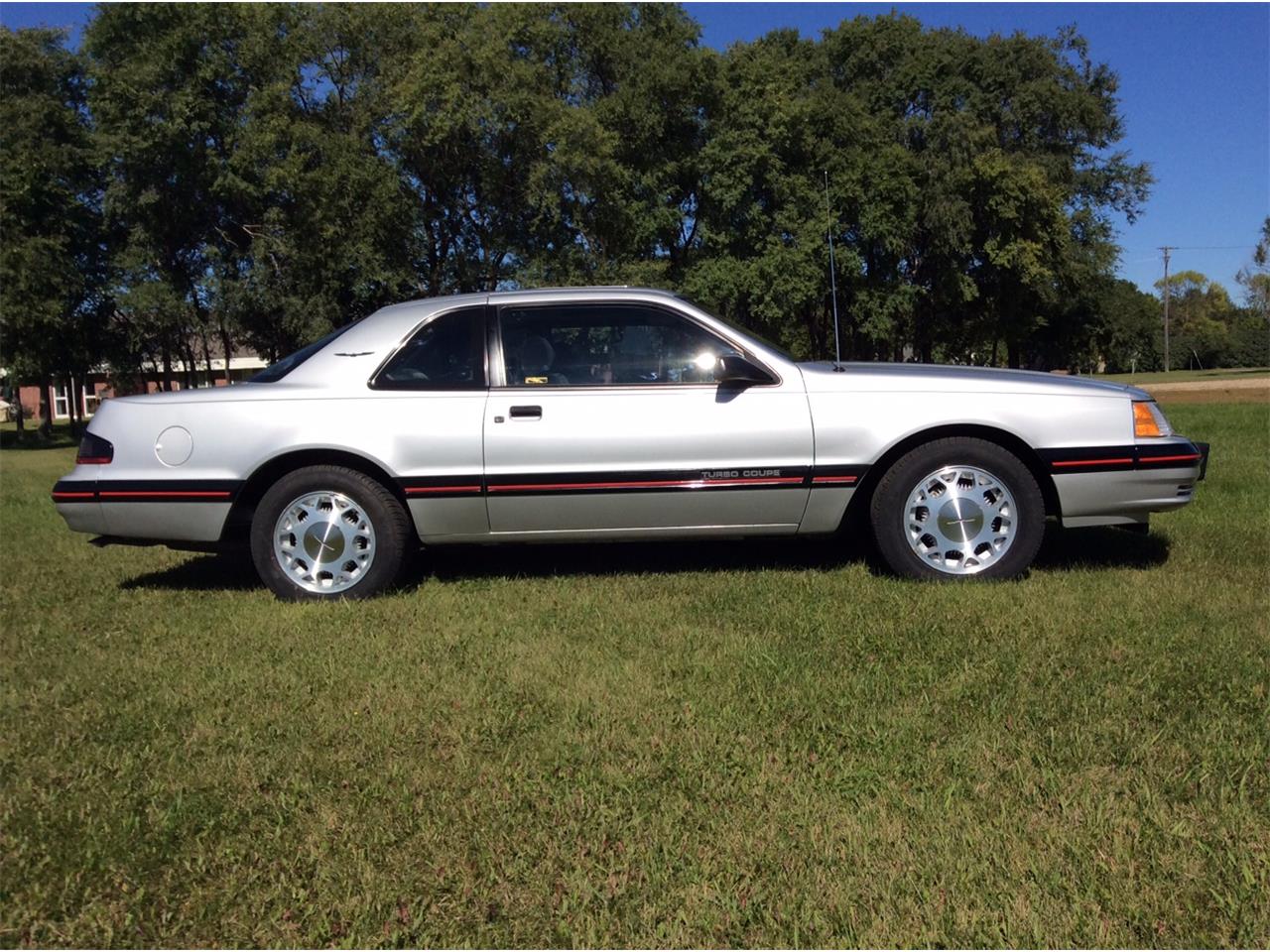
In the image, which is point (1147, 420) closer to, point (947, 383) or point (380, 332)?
point (947, 383)

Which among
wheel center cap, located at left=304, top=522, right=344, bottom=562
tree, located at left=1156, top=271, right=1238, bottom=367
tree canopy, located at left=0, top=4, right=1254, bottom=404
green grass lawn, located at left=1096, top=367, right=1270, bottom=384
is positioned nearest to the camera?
wheel center cap, located at left=304, top=522, right=344, bottom=562

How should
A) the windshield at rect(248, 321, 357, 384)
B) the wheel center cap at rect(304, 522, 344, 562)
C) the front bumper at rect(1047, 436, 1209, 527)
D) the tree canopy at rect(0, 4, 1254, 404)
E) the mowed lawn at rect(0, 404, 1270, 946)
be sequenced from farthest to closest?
the tree canopy at rect(0, 4, 1254, 404)
the windshield at rect(248, 321, 357, 384)
the wheel center cap at rect(304, 522, 344, 562)
the front bumper at rect(1047, 436, 1209, 527)
the mowed lawn at rect(0, 404, 1270, 946)

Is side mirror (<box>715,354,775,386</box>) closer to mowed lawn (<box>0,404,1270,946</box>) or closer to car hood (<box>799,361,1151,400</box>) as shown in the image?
car hood (<box>799,361,1151,400</box>)

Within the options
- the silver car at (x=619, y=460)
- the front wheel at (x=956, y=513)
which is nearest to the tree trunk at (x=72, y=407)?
the silver car at (x=619, y=460)

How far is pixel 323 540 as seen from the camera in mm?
5012

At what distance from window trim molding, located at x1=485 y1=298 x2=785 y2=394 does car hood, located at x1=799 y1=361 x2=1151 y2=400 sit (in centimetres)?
25

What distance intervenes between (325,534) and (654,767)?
8.91 ft

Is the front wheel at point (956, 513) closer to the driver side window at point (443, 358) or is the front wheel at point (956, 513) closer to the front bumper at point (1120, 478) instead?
the front bumper at point (1120, 478)

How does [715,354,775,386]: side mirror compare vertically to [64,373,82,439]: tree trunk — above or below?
below

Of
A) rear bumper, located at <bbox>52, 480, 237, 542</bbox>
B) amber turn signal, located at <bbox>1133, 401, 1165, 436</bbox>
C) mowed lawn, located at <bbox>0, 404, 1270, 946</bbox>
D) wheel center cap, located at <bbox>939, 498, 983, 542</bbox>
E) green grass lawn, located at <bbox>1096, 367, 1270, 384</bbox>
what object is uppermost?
green grass lawn, located at <bbox>1096, 367, 1270, 384</bbox>

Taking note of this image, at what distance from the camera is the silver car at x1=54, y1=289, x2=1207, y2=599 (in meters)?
4.93

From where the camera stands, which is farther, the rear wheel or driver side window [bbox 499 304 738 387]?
driver side window [bbox 499 304 738 387]

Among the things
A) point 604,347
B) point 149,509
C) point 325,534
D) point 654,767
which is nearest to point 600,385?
point 604,347

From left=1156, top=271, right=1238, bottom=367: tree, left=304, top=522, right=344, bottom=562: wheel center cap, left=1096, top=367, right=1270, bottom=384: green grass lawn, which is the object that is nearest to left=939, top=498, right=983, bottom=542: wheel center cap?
left=304, top=522, right=344, bottom=562: wheel center cap
